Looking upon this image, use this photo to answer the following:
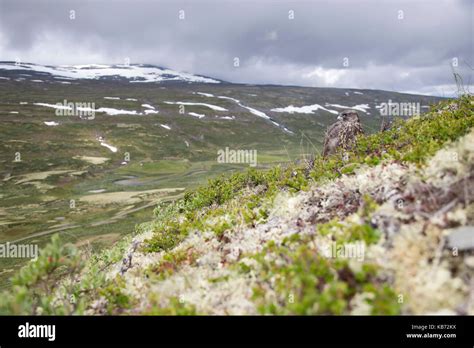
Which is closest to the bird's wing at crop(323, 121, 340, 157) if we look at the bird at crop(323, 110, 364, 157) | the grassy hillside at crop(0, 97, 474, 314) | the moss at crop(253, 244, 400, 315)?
the bird at crop(323, 110, 364, 157)

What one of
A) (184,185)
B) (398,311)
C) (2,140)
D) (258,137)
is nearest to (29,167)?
(2,140)

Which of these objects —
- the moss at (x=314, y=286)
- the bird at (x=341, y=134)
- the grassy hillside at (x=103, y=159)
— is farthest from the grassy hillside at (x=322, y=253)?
the bird at (x=341, y=134)

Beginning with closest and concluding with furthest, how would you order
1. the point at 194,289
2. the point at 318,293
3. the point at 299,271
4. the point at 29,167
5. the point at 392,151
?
the point at 318,293
the point at 299,271
the point at 194,289
the point at 392,151
the point at 29,167

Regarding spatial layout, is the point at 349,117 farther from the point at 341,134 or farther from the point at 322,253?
the point at 322,253

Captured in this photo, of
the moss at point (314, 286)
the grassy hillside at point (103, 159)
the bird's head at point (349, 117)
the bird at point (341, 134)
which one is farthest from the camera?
the grassy hillside at point (103, 159)

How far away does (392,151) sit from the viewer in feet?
26.8

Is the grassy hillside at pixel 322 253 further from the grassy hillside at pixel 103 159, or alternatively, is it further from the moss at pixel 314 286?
the grassy hillside at pixel 103 159

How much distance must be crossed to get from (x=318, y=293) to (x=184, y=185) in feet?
243

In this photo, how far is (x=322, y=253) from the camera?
17.1 ft

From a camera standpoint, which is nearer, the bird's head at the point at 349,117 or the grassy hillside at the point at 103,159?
the bird's head at the point at 349,117

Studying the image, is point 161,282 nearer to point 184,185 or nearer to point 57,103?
point 184,185

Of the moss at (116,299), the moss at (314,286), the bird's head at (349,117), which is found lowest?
the moss at (116,299)

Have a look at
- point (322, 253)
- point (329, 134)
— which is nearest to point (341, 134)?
point (329, 134)

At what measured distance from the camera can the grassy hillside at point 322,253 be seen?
417 cm
